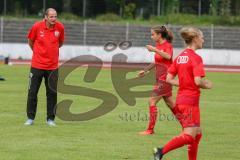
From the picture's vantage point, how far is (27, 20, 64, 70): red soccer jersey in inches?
567

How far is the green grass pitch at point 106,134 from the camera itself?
11.5 m

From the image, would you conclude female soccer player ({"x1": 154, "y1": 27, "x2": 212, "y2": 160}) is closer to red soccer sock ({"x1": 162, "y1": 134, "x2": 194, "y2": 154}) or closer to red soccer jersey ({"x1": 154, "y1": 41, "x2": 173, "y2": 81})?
red soccer sock ({"x1": 162, "y1": 134, "x2": 194, "y2": 154})

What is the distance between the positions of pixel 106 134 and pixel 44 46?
2137 millimetres

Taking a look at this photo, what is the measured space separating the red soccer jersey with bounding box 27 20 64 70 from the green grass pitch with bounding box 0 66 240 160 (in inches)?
46.1

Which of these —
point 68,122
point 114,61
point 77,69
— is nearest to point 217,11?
point 114,61

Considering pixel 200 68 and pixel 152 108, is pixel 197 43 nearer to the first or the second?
pixel 200 68

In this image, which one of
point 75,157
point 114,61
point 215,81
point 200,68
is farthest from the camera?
point 114,61

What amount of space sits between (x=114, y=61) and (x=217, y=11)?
13695 millimetres

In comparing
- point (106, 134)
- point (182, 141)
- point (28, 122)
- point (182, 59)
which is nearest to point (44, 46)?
point (28, 122)

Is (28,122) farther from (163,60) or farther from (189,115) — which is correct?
(189,115)

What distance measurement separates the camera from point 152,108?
1397 centimetres

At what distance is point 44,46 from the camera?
47.5 ft

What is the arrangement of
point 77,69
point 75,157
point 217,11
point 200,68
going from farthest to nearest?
point 217,11
point 77,69
point 75,157
point 200,68

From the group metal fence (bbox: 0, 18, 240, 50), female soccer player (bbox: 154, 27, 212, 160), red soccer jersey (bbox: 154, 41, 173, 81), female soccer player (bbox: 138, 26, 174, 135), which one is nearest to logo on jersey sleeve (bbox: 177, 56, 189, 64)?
female soccer player (bbox: 154, 27, 212, 160)
